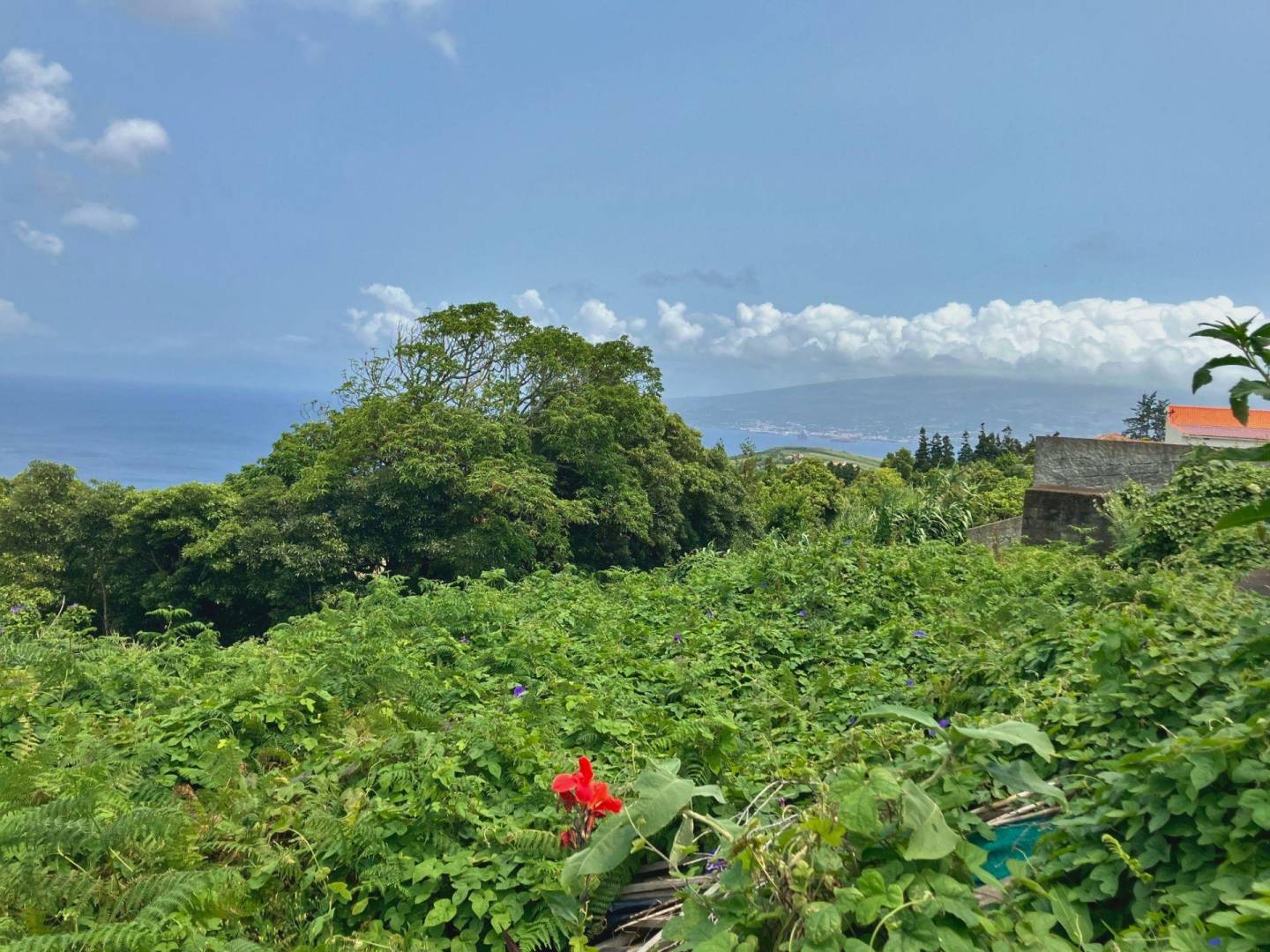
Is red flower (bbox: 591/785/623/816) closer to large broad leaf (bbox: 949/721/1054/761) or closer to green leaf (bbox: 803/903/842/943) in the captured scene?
green leaf (bbox: 803/903/842/943)

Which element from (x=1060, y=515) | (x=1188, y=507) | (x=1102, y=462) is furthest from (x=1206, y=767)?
(x=1102, y=462)

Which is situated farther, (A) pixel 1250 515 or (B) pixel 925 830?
(A) pixel 1250 515

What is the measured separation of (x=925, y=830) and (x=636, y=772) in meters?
1.24

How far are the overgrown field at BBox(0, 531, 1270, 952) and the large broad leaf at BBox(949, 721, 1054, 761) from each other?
0.01m

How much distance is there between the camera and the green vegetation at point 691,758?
4.50 feet

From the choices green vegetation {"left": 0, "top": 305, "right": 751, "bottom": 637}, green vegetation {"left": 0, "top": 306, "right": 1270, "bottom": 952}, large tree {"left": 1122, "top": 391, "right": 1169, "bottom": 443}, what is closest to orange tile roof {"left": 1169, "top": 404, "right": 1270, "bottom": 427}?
large tree {"left": 1122, "top": 391, "right": 1169, "bottom": 443}

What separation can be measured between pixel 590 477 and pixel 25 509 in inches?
561

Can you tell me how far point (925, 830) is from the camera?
1369 mm

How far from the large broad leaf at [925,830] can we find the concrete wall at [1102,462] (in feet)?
31.7

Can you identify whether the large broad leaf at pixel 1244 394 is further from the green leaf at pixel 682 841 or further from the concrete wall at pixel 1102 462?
the concrete wall at pixel 1102 462

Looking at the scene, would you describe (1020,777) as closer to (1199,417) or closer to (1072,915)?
(1072,915)

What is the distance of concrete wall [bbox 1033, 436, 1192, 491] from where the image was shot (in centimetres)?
932

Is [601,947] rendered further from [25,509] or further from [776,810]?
[25,509]

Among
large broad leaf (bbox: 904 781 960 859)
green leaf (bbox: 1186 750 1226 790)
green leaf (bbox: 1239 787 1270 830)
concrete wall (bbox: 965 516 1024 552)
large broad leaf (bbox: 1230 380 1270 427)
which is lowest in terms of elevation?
concrete wall (bbox: 965 516 1024 552)
